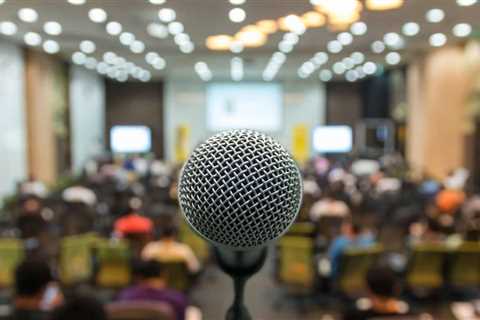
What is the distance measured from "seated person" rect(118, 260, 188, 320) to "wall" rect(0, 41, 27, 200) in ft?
25.3

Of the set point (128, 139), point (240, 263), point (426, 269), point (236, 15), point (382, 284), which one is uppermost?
point (236, 15)

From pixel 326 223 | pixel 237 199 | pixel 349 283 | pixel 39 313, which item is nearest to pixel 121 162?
pixel 326 223

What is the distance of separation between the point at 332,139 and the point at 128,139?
29.6 ft

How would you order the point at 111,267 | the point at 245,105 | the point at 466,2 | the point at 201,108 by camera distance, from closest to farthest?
the point at 466,2 < the point at 111,267 < the point at 245,105 < the point at 201,108

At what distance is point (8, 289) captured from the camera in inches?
246

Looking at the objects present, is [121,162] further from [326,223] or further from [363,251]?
[363,251]

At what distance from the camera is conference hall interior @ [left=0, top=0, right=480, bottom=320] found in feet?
3.31

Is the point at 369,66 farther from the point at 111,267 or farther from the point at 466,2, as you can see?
the point at 466,2

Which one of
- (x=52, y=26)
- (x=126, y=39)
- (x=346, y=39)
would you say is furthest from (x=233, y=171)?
(x=346, y=39)

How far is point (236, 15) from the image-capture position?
2881mm

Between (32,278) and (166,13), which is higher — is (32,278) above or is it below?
below

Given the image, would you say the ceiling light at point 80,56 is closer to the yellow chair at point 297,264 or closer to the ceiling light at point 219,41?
the ceiling light at point 219,41

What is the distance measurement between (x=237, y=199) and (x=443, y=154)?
14.0m

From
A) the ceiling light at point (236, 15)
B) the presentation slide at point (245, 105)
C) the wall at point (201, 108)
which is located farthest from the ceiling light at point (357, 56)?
the wall at point (201, 108)
